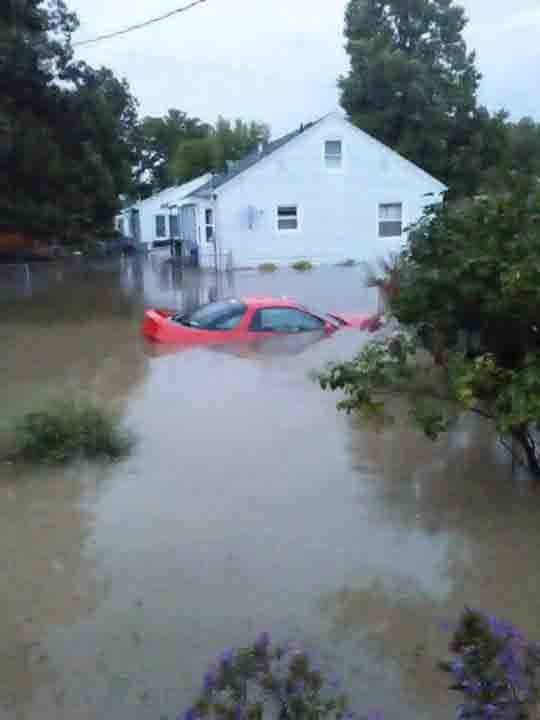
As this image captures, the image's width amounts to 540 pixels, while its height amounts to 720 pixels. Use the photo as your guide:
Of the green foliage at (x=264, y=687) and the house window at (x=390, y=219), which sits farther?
the house window at (x=390, y=219)

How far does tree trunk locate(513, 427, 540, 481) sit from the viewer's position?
6574mm

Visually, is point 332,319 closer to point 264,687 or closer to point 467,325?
point 467,325

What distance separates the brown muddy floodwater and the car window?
2923 millimetres

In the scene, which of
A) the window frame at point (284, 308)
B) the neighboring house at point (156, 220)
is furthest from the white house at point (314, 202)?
the window frame at point (284, 308)

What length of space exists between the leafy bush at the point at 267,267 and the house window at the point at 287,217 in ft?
5.29

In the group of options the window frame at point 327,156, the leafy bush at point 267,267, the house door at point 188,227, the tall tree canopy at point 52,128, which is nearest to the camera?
the tall tree canopy at point 52,128

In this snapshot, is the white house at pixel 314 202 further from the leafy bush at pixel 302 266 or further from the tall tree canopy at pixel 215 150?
the tall tree canopy at pixel 215 150

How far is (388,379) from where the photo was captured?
6.37 meters

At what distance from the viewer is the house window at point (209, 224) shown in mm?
33062

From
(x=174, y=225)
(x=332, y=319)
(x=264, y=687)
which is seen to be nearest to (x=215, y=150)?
(x=174, y=225)

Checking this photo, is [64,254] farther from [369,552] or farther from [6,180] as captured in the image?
[369,552]

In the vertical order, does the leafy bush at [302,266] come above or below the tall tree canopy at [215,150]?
below

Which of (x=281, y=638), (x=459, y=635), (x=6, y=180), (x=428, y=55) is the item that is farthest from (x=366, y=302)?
(x=428, y=55)

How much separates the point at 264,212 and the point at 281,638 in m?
28.5
